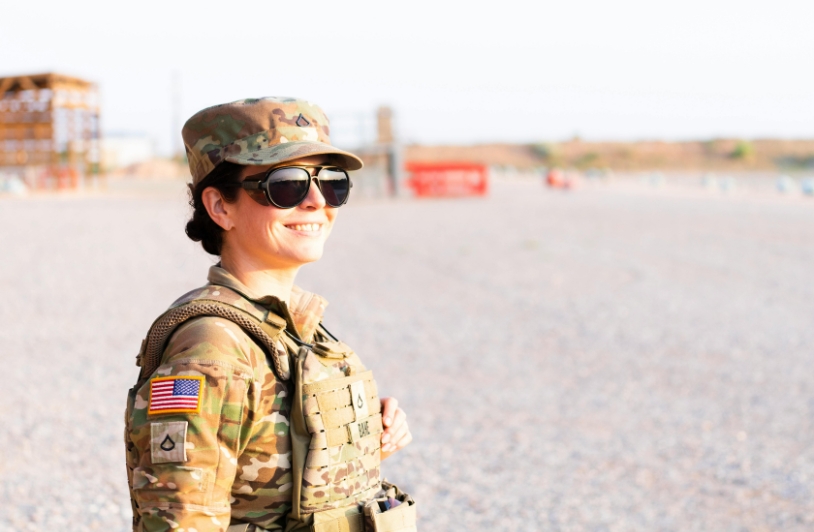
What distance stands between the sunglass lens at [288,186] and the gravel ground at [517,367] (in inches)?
151

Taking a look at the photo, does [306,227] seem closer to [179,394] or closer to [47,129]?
[179,394]

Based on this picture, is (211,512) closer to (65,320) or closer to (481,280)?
(65,320)

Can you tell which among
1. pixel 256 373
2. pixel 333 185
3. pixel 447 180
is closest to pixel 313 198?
pixel 333 185

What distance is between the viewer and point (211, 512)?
187 cm

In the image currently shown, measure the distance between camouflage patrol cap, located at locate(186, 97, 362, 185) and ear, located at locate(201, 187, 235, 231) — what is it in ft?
0.17

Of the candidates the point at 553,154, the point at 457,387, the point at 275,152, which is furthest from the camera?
the point at 553,154

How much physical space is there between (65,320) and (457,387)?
559 cm

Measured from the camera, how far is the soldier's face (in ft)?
6.97

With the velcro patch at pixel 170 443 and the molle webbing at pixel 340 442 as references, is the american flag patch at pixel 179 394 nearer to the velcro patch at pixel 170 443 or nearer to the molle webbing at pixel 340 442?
the velcro patch at pixel 170 443

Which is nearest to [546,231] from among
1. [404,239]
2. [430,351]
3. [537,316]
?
[404,239]

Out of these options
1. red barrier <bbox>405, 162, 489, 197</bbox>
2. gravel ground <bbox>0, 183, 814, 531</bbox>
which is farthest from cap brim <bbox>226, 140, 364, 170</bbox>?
red barrier <bbox>405, 162, 489, 197</bbox>

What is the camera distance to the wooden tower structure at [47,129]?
36.4m

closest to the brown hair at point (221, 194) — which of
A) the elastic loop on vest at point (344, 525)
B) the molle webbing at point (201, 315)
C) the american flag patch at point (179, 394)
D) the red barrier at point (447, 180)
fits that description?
the molle webbing at point (201, 315)

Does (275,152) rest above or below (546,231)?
above
